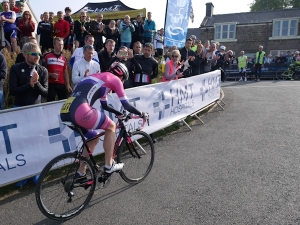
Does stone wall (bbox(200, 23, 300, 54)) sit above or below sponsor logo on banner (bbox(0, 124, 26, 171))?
above

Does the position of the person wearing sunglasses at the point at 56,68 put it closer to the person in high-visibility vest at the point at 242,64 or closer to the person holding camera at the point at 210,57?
the person holding camera at the point at 210,57

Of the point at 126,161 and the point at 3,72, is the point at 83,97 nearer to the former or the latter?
the point at 126,161

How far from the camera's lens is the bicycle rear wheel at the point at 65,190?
3.41 metres

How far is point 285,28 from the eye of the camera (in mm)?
36469

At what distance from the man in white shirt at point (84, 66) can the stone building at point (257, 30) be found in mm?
36105

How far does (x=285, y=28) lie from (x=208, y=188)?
3840 cm

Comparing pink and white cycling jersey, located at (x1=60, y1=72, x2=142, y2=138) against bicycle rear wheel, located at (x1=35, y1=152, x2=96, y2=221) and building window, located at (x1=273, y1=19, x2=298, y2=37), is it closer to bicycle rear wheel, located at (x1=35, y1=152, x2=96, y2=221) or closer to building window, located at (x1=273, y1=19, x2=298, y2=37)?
→ bicycle rear wheel, located at (x1=35, y1=152, x2=96, y2=221)

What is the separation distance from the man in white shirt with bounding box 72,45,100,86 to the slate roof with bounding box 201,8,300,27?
37469 millimetres

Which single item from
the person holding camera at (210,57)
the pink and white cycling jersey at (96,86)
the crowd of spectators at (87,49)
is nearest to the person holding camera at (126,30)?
the crowd of spectators at (87,49)

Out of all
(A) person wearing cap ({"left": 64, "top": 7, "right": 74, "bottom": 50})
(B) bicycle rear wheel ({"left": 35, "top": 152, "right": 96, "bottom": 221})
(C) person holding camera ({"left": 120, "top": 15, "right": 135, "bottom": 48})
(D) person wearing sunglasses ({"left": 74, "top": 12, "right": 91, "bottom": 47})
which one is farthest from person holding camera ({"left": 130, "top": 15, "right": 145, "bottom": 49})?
(B) bicycle rear wheel ({"left": 35, "top": 152, "right": 96, "bottom": 221})

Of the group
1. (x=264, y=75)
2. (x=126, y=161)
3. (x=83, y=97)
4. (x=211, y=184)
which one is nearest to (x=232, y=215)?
(x=211, y=184)

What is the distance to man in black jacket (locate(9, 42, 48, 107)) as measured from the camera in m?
4.46

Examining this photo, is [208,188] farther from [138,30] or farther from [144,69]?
[138,30]

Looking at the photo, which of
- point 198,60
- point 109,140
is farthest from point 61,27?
point 109,140
